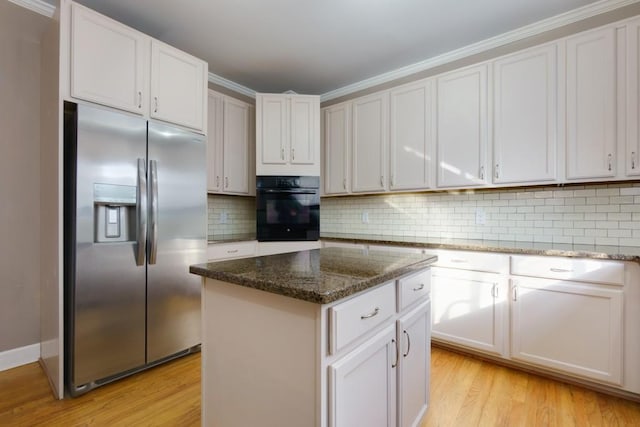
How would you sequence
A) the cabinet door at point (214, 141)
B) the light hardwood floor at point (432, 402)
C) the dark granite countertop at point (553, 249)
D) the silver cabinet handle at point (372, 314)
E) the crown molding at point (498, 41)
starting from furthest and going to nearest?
the cabinet door at point (214, 141) → the crown molding at point (498, 41) → the dark granite countertop at point (553, 249) → the light hardwood floor at point (432, 402) → the silver cabinet handle at point (372, 314)

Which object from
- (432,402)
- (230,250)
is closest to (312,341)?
(432,402)

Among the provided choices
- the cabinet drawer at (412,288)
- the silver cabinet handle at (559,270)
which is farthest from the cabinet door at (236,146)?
the silver cabinet handle at (559,270)

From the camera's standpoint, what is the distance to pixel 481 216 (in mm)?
2818

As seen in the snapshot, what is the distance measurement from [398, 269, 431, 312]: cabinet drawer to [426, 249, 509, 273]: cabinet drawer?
92 centimetres

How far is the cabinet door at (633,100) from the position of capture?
6.53 ft

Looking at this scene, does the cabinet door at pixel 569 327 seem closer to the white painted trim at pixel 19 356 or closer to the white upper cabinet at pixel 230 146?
the white upper cabinet at pixel 230 146

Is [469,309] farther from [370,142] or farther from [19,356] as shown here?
[19,356]

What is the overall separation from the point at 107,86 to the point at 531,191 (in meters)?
3.31

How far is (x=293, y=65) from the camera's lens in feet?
10.4

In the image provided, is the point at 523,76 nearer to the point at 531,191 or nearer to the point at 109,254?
the point at 531,191

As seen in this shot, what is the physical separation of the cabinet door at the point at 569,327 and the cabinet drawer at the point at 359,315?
143cm

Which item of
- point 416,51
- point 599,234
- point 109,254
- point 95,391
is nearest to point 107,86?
point 109,254

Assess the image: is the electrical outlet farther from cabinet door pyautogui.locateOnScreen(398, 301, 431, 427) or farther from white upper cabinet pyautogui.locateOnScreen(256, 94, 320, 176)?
white upper cabinet pyautogui.locateOnScreen(256, 94, 320, 176)

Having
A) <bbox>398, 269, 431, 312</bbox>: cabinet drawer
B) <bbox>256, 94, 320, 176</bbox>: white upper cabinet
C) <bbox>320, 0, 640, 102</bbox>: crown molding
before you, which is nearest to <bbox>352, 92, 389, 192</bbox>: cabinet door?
<bbox>320, 0, 640, 102</bbox>: crown molding
